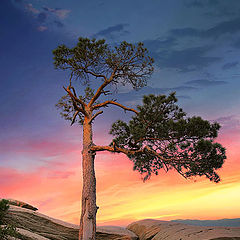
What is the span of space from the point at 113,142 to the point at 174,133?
8.27ft

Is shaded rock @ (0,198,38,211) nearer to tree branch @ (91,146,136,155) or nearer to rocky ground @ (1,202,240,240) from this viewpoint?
rocky ground @ (1,202,240,240)

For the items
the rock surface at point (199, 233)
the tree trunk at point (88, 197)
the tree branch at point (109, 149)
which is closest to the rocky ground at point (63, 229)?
the rock surface at point (199, 233)

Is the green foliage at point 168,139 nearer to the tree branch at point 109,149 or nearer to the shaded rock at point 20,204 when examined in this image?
the tree branch at point 109,149

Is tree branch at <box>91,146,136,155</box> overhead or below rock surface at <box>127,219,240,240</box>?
overhead

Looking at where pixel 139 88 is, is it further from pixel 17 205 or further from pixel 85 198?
pixel 17 205

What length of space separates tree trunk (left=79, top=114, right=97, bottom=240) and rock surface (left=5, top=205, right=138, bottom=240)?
6.13ft

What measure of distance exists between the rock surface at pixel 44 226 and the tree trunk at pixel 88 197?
187 centimetres

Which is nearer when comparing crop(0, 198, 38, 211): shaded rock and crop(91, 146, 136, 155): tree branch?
crop(91, 146, 136, 155): tree branch

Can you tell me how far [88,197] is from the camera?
11.0 metres

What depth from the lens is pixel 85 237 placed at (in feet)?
35.0

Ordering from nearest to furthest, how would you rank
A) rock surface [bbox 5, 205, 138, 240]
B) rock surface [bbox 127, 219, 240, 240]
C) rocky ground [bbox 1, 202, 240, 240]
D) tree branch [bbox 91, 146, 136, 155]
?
rock surface [bbox 127, 219, 240, 240] < rocky ground [bbox 1, 202, 240, 240] < tree branch [bbox 91, 146, 136, 155] < rock surface [bbox 5, 205, 138, 240]

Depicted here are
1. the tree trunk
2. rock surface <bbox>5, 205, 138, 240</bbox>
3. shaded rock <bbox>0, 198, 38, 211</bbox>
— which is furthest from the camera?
shaded rock <bbox>0, 198, 38, 211</bbox>

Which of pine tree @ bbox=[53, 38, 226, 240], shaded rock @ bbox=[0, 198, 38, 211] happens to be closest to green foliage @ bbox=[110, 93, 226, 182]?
pine tree @ bbox=[53, 38, 226, 240]

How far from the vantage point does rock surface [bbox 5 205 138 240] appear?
11835mm
